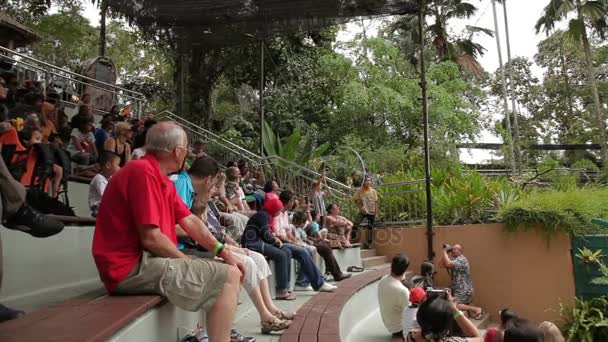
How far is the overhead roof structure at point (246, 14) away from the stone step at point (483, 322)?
5453 mm

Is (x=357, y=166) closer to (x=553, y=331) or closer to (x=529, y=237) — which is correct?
(x=529, y=237)

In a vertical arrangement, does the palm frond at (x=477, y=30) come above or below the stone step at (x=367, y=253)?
above

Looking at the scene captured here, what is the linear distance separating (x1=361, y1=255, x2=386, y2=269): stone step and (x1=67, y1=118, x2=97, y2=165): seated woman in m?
4.96

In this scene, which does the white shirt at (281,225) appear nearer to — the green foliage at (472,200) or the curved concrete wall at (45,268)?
the curved concrete wall at (45,268)

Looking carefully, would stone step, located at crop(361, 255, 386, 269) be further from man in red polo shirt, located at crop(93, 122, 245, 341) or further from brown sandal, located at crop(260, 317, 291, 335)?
man in red polo shirt, located at crop(93, 122, 245, 341)

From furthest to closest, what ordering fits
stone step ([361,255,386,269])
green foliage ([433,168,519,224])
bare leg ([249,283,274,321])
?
green foliage ([433,168,519,224]), stone step ([361,255,386,269]), bare leg ([249,283,274,321])

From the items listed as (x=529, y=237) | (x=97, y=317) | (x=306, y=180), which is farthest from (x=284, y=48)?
(x=97, y=317)

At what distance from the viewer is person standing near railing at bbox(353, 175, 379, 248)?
10453 mm

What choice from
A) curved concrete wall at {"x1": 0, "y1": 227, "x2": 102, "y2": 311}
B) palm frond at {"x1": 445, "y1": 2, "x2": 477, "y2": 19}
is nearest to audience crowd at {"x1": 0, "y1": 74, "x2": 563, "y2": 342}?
curved concrete wall at {"x1": 0, "y1": 227, "x2": 102, "y2": 311}

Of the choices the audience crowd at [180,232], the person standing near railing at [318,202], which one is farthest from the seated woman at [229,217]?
the person standing near railing at [318,202]

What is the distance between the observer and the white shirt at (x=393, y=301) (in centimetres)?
532

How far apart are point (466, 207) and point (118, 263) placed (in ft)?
27.9

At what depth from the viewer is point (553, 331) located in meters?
4.11

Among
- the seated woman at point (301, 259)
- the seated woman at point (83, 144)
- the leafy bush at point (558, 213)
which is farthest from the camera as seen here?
the leafy bush at point (558, 213)
